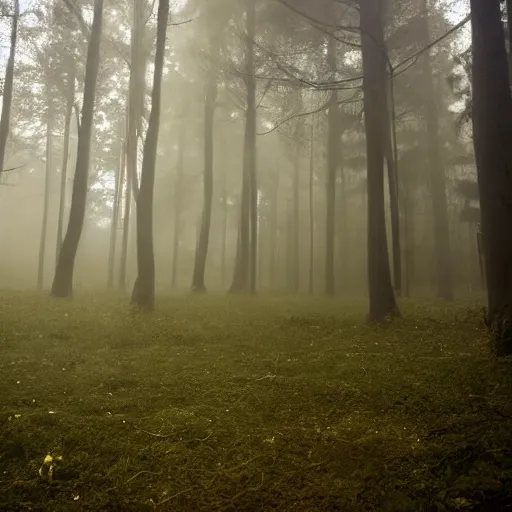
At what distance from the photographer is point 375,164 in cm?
957

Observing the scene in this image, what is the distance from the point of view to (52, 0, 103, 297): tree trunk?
1309cm

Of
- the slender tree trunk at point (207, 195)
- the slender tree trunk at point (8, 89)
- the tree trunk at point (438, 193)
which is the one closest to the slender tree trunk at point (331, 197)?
the tree trunk at point (438, 193)

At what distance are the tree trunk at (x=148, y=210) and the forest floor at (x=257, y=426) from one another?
4105mm

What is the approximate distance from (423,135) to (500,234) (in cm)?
1872

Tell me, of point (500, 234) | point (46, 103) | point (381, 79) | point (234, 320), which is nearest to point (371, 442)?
point (500, 234)

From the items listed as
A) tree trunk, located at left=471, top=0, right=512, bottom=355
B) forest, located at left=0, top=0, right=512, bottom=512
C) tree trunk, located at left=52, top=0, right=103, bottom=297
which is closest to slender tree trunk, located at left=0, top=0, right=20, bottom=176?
forest, located at left=0, top=0, right=512, bottom=512

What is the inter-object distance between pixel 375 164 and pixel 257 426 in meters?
7.36

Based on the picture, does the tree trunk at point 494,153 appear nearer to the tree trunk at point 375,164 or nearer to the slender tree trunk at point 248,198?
the tree trunk at point 375,164

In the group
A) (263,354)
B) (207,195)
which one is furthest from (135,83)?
(263,354)

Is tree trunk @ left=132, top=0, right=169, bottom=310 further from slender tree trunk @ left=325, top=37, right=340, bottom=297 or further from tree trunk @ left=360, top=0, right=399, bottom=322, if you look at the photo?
slender tree trunk @ left=325, top=37, right=340, bottom=297

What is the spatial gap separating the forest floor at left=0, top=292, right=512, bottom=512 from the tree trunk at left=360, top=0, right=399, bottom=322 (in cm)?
228

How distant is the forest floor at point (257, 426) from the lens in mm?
2857

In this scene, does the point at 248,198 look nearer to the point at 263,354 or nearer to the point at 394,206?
the point at 394,206

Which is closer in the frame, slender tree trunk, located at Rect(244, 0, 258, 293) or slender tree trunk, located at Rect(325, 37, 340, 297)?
slender tree trunk, located at Rect(244, 0, 258, 293)
